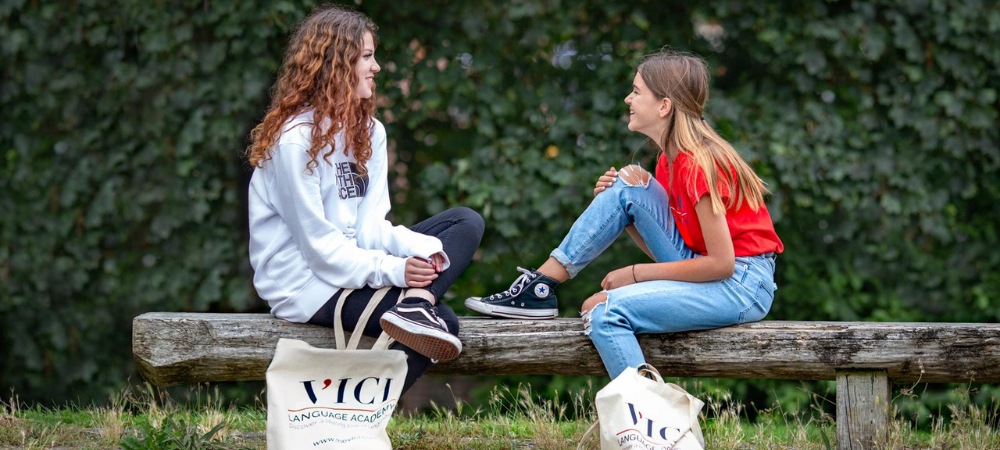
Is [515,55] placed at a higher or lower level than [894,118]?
higher

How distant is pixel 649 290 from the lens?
3.37m

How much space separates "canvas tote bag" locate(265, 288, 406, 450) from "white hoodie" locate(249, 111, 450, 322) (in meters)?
0.21

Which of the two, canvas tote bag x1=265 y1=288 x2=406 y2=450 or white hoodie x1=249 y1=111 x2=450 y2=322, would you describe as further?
white hoodie x1=249 y1=111 x2=450 y2=322

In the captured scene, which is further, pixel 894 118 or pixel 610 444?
pixel 894 118

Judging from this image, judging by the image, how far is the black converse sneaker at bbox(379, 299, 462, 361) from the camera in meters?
3.11

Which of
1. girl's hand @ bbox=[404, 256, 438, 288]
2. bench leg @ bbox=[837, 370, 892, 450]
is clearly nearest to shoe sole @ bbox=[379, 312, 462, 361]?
girl's hand @ bbox=[404, 256, 438, 288]

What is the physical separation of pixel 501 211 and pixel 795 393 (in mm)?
1690

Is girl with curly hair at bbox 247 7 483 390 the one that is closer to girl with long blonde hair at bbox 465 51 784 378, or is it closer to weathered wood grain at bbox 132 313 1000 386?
weathered wood grain at bbox 132 313 1000 386

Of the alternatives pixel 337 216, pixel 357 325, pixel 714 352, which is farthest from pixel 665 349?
pixel 337 216

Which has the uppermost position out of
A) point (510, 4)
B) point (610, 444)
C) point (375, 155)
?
point (510, 4)

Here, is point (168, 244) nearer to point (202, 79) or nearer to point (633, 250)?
point (202, 79)

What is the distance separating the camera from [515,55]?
5355mm

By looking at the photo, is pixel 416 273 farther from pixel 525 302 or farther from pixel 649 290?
pixel 649 290

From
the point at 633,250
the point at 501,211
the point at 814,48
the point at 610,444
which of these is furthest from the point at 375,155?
the point at 814,48
